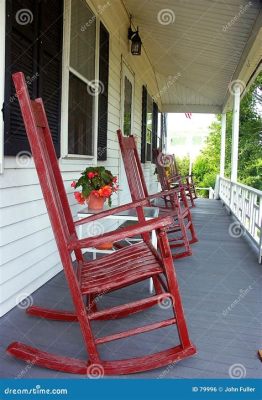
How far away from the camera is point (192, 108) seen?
37.9 feet

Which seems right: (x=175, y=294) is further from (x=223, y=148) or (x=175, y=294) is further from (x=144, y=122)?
(x=223, y=148)

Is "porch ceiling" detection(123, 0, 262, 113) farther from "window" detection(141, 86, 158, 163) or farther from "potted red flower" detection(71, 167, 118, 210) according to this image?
"potted red flower" detection(71, 167, 118, 210)

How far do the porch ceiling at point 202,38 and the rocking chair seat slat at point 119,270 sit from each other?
303cm

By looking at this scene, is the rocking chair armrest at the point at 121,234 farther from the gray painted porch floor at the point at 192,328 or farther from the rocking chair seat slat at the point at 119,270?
the gray painted porch floor at the point at 192,328

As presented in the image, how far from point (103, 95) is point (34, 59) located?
1826 millimetres

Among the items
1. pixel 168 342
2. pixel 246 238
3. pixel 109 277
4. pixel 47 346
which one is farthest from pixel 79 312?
pixel 246 238

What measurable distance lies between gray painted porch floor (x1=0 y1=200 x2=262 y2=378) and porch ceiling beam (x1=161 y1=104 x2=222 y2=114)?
865 cm

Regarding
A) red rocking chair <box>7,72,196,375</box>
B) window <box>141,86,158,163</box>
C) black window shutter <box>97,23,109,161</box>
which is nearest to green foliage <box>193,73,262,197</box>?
window <box>141,86,158,163</box>

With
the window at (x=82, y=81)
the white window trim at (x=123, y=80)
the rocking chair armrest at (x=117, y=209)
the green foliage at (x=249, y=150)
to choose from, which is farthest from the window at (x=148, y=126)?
the green foliage at (x=249, y=150)

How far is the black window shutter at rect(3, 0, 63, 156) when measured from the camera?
82.7 inches

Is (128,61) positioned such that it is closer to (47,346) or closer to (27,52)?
(27,52)

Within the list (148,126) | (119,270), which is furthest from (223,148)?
(119,270)

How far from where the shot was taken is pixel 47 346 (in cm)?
192

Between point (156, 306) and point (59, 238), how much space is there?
107 cm
